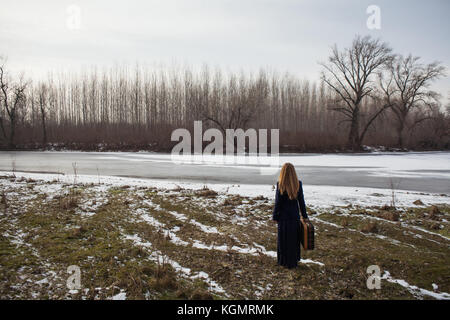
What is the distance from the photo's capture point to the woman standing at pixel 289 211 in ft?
13.7

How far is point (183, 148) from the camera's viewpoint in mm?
35625

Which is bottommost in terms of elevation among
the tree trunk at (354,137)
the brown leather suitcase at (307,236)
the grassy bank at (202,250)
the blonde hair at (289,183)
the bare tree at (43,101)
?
the grassy bank at (202,250)

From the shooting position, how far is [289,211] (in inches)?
167

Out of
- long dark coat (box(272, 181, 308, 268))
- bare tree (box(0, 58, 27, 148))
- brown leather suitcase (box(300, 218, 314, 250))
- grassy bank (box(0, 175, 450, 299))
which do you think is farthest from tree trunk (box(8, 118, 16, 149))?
brown leather suitcase (box(300, 218, 314, 250))

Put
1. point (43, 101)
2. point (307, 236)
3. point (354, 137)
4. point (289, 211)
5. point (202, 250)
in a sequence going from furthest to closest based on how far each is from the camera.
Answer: point (43, 101) → point (354, 137) → point (202, 250) → point (289, 211) → point (307, 236)

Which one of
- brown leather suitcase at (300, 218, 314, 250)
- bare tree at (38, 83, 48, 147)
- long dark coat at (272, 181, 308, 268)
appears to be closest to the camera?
brown leather suitcase at (300, 218, 314, 250)

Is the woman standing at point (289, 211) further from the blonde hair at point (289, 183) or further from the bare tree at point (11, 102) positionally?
the bare tree at point (11, 102)

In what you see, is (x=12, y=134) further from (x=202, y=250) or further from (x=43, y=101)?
(x=202, y=250)

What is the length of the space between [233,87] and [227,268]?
40.7 metres

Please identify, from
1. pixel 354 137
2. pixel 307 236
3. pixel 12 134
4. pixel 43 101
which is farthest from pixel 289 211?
pixel 43 101

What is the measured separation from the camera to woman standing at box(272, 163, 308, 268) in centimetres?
416

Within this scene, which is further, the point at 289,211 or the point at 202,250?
the point at 202,250

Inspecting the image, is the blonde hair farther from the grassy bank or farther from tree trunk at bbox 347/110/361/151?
tree trunk at bbox 347/110/361/151

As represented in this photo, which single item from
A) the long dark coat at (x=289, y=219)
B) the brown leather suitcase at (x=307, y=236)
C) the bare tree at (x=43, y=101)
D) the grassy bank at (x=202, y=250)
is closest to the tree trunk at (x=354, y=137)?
the grassy bank at (x=202, y=250)
